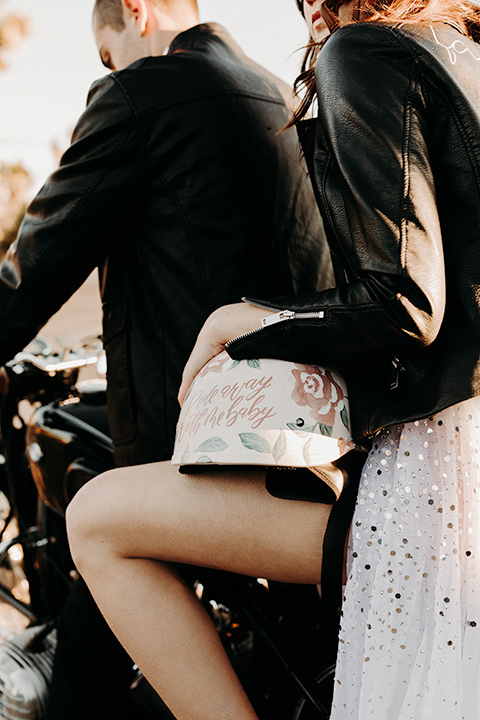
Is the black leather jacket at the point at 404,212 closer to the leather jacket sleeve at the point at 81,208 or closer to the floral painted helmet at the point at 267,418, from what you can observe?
the floral painted helmet at the point at 267,418

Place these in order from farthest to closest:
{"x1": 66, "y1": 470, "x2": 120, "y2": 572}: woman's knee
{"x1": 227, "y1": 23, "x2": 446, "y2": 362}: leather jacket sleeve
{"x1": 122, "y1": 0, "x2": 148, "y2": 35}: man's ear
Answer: {"x1": 122, "y1": 0, "x2": 148, "y2": 35}: man's ear, {"x1": 66, "y1": 470, "x2": 120, "y2": 572}: woman's knee, {"x1": 227, "y1": 23, "x2": 446, "y2": 362}: leather jacket sleeve

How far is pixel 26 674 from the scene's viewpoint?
1908mm

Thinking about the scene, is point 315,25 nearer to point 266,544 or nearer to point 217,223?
point 217,223

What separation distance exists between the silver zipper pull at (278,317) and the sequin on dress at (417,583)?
0.27 m

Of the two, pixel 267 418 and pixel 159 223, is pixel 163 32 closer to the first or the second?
pixel 159 223

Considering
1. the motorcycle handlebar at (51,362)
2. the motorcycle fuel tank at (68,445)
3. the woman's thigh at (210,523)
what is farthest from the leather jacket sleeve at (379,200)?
the motorcycle handlebar at (51,362)

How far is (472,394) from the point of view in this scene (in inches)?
39.1

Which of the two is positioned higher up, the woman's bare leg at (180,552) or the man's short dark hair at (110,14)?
the man's short dark hair at (110,14)

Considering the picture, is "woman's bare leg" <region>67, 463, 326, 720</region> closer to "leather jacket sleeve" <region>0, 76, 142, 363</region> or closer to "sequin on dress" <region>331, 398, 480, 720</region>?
"sequin on dress" <region>331, 398, 480, 720</region>

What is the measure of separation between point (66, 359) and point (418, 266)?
1525mm

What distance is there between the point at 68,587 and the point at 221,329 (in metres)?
1.38

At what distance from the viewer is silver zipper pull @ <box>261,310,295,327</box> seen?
107 centimetres

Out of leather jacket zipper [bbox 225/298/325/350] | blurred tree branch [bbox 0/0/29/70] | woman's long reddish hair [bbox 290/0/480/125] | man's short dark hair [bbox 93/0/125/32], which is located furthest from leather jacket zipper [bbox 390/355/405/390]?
blurred tree branch [bbox 0/0/29/70]

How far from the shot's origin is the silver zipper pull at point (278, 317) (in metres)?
1.07
